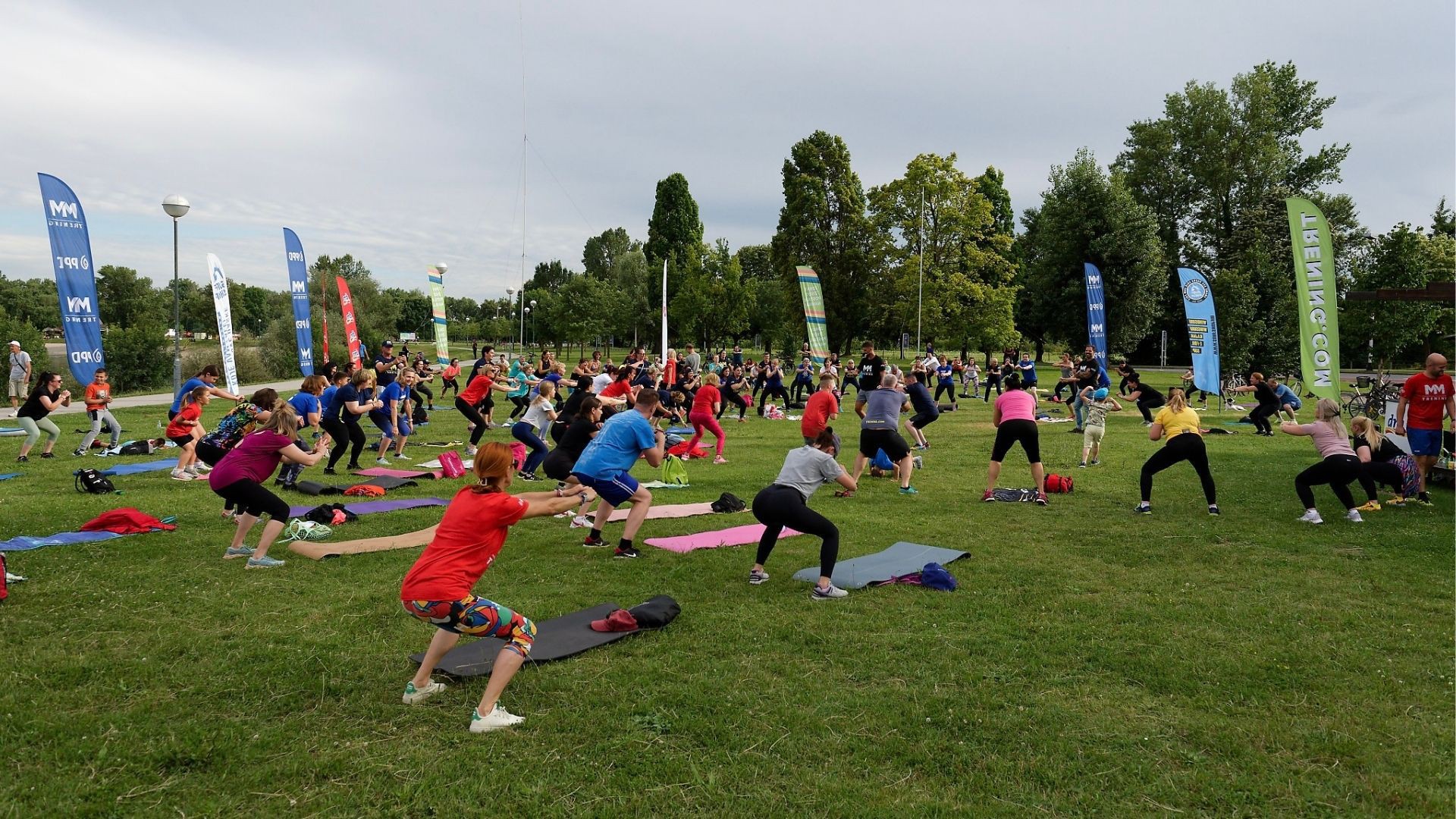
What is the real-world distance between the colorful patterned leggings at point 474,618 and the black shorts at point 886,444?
7.55 meters

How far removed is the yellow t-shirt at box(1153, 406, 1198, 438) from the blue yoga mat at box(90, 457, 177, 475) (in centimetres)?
1407

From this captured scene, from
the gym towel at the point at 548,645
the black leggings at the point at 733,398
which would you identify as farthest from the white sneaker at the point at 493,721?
the black leggings at the point at 733,398

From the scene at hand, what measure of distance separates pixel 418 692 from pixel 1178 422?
8835mm

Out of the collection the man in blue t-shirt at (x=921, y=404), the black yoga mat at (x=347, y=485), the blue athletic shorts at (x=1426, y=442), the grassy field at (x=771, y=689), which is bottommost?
the grassy field at (x=771, y=689)

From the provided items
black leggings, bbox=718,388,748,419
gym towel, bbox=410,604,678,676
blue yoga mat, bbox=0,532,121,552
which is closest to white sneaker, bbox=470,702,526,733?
gym towel, bbox=410,604,678,676

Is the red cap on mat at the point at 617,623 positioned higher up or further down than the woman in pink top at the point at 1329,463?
further down

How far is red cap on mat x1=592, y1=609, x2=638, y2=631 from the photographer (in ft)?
18.7

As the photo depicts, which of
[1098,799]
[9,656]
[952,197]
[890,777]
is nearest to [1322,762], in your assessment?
[1098,799]

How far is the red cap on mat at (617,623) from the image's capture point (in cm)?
570

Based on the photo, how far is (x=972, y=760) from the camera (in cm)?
403

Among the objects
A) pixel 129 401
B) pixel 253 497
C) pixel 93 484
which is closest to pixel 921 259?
pixel 129 401

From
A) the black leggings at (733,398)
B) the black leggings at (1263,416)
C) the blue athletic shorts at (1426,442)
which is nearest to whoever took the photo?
the blue athletic shorts at (1426,442)

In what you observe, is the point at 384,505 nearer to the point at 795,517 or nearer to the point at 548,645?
the point at 548,645

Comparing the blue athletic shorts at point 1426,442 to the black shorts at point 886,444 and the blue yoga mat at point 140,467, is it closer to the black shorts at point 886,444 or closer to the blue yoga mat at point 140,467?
the black shorts at point 886,444
